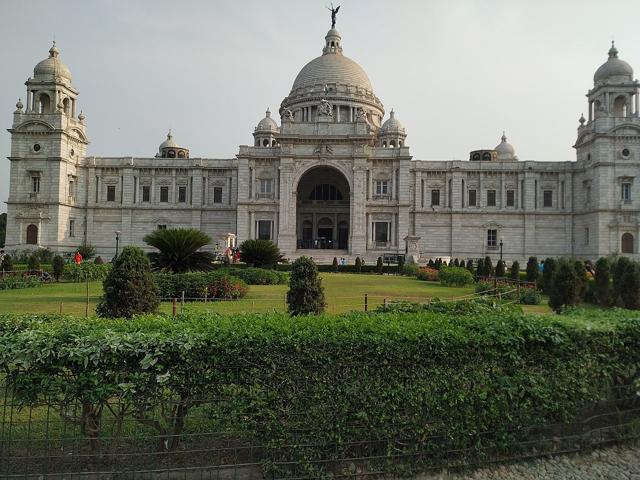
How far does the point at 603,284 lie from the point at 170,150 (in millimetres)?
58184

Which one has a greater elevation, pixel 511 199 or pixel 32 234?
pixel 511 199

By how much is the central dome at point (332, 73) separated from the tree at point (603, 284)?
48.8 metres

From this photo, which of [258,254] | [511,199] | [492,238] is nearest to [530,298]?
[258,254]

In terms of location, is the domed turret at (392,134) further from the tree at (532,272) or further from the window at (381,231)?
the tree at (532,272)

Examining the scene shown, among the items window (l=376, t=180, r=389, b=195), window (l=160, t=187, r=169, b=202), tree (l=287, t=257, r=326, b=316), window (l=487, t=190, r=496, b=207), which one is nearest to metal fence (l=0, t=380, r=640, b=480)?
tree (l=287, t=257, r=326, b=316)

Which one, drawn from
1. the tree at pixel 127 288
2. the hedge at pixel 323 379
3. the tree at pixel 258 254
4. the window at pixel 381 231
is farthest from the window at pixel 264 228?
the hedge at pixel 323 379

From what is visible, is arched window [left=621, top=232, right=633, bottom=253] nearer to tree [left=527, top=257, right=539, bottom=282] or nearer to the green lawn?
tree [left=527, top=257, right=539, bottom=282]

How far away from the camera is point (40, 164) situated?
165ft

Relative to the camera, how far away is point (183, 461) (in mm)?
5832

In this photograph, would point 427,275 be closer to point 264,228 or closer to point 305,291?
point 305,291

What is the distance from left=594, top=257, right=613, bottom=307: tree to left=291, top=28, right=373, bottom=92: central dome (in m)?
48.8

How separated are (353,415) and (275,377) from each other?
1021 mm

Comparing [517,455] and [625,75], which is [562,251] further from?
[517,455]

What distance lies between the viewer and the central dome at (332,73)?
6431 cm
